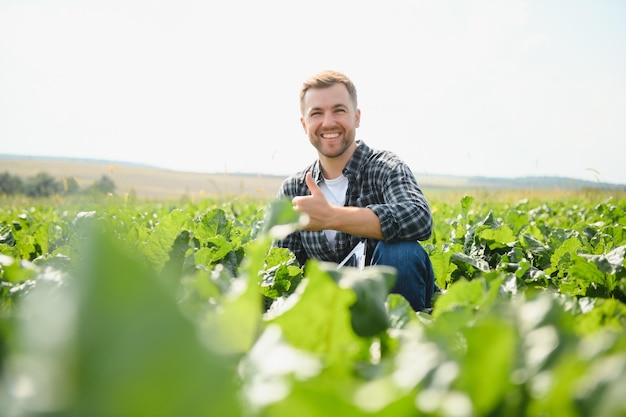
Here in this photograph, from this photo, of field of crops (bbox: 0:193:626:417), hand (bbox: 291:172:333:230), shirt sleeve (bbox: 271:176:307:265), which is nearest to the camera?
field of crops (bbox: 0:193:626:417)

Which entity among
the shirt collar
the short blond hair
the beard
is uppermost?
the short blond hair

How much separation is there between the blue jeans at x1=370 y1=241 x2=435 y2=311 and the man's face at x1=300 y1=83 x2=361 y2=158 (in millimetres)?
1075

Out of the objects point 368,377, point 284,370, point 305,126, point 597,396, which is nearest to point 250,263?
point 284,370

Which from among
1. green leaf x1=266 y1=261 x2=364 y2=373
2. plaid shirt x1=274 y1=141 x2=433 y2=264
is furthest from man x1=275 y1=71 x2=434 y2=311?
green leaf x1=266 y1=261 x2=364 y2=373

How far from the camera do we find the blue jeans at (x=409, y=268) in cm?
297

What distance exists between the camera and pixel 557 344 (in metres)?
0.79

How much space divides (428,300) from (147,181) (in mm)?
52589

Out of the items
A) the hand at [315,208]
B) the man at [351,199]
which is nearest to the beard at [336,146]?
the man at [351,199]

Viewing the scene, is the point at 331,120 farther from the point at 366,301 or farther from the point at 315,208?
the point at 366,301

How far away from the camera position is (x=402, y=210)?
3055 mm

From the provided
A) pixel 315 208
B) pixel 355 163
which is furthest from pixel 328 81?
pixel 315 208

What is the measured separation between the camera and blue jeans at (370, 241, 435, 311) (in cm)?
297

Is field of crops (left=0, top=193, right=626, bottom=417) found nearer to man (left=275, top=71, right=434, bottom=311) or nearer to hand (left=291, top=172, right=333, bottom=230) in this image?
hand (left=291, top=172, right=333, bottom=230)

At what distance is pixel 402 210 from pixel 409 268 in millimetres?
358
